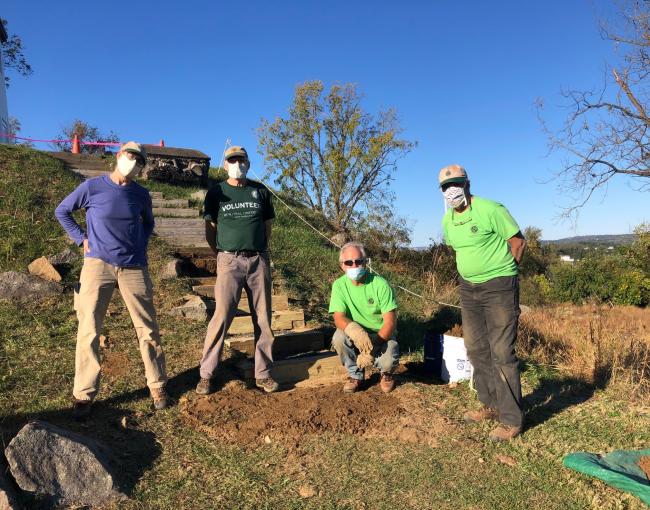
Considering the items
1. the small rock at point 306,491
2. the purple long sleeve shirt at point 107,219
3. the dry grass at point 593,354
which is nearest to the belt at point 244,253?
the purple long sleeve shirt at point 107,219

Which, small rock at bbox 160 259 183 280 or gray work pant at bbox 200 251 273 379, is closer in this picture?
gray work pant at bbox 200 251 273 379

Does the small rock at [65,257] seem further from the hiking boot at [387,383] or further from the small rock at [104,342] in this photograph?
the hiking boot at [387,383]

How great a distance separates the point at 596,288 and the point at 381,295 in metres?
17.9

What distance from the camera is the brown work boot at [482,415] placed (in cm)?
417

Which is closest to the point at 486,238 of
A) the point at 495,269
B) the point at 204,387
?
the point at 495,269

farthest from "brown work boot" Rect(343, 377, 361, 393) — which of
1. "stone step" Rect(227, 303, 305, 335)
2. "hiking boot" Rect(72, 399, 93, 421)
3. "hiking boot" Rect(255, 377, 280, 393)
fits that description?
"hiking boot" Rect(72, 399, 93, 421)

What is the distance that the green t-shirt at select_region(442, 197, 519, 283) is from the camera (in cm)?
381

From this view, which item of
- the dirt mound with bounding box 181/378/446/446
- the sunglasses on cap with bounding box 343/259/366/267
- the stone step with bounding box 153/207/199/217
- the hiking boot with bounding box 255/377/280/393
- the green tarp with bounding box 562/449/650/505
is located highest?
the stone step with bounding box 153/207/199/217

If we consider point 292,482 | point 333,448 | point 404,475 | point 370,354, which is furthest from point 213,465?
point 370,354

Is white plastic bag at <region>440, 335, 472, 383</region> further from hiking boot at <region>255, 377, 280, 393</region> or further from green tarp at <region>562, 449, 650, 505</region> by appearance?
hiking boot at <region>255, 377, 280, 393</region>

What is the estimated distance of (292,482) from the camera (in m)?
3.19

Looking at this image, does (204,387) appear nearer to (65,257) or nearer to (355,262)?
(355,262)

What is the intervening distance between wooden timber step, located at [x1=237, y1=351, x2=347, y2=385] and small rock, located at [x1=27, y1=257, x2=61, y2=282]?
9.51ft

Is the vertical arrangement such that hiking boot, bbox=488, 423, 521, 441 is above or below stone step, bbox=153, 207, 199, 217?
below
